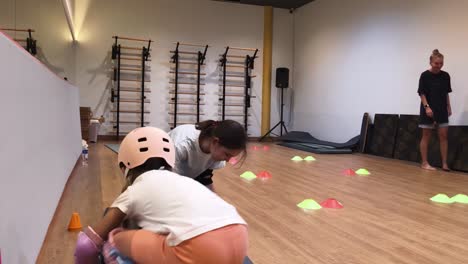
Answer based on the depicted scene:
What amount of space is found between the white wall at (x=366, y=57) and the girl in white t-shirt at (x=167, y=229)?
205 inches

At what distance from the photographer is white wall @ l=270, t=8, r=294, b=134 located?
10.1 metres

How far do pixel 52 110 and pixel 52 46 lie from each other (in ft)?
7.11

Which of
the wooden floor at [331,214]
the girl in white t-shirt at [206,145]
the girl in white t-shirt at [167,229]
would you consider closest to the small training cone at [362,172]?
the wooden floor at [331,214]

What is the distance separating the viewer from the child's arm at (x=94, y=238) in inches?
51.7

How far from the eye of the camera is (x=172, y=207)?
51.2 inches

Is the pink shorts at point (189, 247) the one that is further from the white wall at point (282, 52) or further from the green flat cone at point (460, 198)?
the white wall at point (282, 52)

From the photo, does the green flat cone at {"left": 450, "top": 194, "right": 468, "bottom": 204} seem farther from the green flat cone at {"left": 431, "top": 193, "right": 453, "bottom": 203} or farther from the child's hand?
the child's hand

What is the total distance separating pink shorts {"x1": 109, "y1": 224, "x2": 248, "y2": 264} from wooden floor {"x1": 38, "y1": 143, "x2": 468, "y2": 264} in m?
0.71

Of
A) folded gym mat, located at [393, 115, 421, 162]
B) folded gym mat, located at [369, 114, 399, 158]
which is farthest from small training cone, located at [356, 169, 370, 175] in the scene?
folded gym mat, located at [369, 114, 399, 158]

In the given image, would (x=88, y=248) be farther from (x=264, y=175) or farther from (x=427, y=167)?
(x=427, y=167)

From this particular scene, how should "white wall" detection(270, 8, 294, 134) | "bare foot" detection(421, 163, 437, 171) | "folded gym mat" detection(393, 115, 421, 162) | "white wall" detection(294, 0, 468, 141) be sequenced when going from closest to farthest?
"bare foot" detection(421, 163, 437, 171) → "white wall" detection(294, 0, 468, 141) → "folded gym mat" detection(393, 115, 421, 162) → "white wall" detection(270, 8, 294, 134)

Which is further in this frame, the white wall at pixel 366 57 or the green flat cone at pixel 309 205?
the white wall at pixel 366 57

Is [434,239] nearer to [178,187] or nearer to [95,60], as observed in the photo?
[178,187]

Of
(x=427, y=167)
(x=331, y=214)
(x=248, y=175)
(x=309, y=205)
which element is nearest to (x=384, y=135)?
(x=427, y=167)
